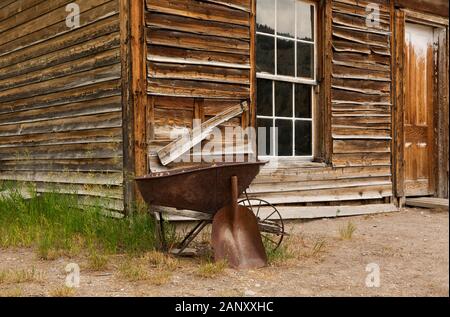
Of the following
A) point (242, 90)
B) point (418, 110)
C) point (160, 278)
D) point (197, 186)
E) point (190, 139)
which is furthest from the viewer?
point (418, 110)

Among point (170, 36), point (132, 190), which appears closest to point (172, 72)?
point (170, 36)

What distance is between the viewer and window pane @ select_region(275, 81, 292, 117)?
6562 mm

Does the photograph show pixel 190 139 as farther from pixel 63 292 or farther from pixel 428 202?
pixel 428 202

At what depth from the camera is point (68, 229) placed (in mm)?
5199

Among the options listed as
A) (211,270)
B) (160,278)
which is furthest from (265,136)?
(160,278)

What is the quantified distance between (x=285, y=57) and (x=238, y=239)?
3.13m

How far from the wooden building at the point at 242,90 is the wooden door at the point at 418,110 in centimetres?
3

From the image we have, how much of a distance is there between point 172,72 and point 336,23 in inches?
108

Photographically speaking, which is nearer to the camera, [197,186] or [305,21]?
[197,186]

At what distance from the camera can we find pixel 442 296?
3.44m

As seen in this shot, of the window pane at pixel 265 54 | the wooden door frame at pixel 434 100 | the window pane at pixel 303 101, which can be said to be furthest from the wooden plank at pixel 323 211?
the window pane at pixel 265 54

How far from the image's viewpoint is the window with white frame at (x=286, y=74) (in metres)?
6.42

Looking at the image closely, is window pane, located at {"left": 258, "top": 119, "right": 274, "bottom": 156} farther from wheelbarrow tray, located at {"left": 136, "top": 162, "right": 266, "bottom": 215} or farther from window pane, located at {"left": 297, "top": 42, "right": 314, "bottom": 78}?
wheelbarrow tray, located at {"left": 136, "top": 162, "right": 266, "bottom": 215}

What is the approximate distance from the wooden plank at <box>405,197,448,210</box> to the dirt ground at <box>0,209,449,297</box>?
6.82 feet
